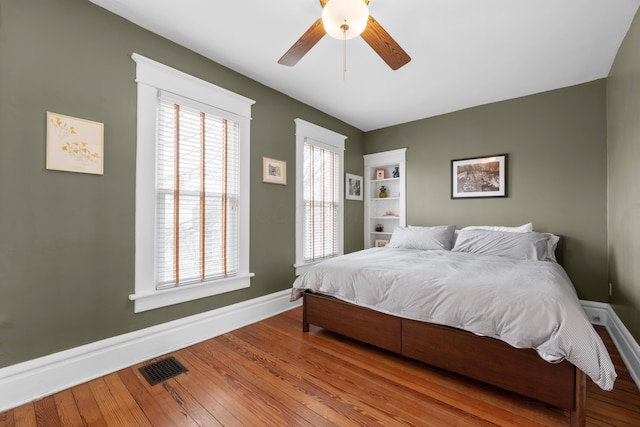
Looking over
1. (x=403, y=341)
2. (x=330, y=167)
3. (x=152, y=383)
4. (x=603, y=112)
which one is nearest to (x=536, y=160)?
(x=603, y=112)

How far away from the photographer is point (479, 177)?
3787mm

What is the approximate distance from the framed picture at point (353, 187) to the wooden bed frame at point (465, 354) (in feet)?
7.32

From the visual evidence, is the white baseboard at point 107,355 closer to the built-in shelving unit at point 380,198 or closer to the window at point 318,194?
the window at point 318,194

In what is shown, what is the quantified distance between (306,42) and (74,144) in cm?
171

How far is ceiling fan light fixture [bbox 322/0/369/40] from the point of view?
1520mm

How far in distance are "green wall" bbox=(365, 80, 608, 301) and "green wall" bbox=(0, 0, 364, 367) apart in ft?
11.3

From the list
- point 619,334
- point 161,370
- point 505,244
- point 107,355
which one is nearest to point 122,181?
point 107,355

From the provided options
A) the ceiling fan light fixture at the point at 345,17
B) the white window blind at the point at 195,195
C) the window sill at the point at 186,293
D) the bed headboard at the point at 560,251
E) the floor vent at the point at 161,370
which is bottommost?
the floor vent at the point at 161,370

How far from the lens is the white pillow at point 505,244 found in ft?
9.26

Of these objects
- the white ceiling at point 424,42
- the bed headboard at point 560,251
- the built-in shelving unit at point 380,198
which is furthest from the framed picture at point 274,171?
the bed headboard at point 560,251

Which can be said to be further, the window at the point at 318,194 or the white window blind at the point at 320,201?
the white window blind at the point at 320,201

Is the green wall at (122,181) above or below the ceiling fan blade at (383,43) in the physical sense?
below

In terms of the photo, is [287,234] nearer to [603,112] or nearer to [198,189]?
[198,189]

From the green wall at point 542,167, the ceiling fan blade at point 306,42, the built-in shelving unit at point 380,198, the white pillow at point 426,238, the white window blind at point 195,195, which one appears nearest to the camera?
the ceiling fan blade at point 306,42
